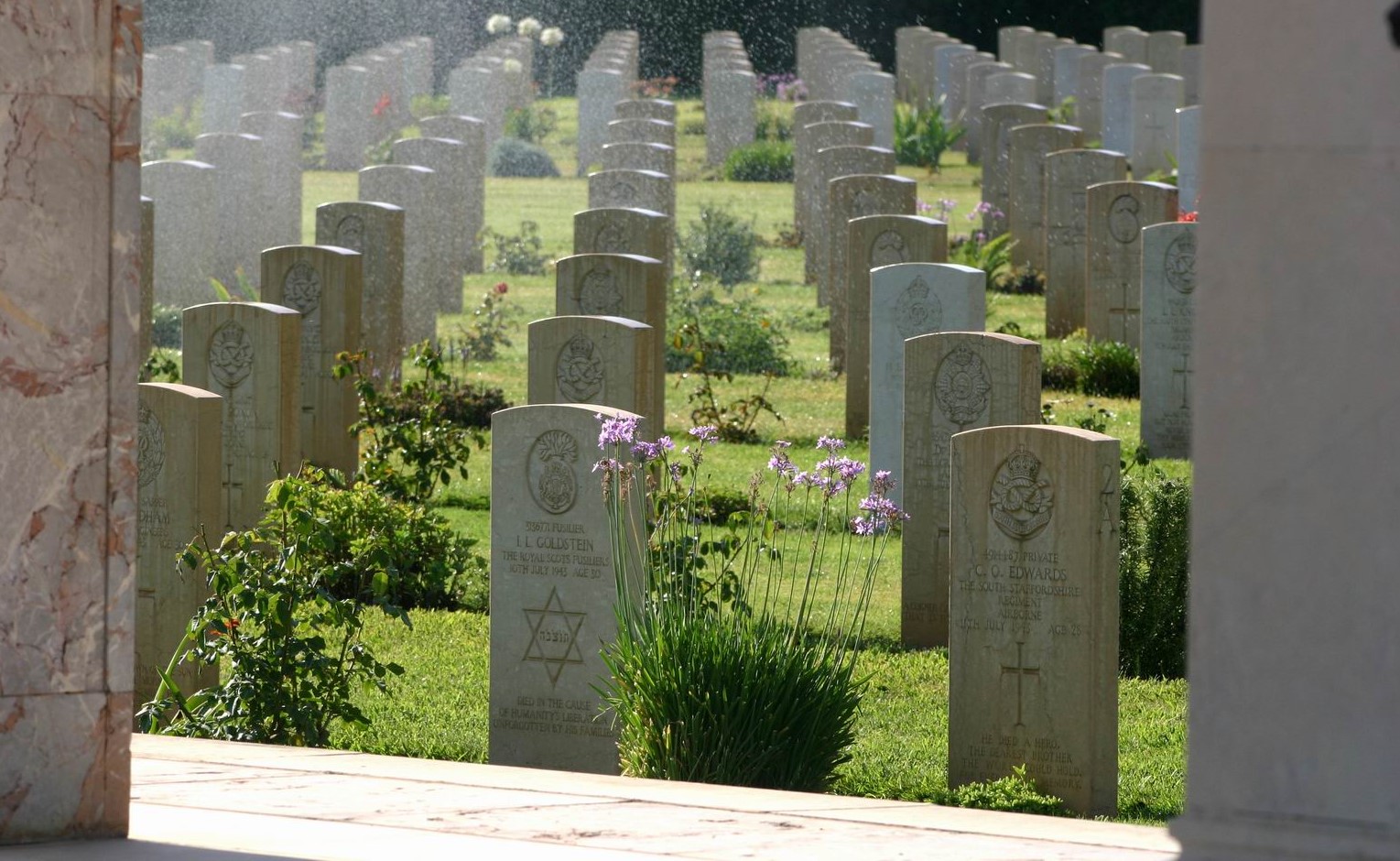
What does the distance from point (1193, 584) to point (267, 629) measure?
137 inches

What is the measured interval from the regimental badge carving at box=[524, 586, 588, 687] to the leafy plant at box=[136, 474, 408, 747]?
0.42 metres

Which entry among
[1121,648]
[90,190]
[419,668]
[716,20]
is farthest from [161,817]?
[716,20]

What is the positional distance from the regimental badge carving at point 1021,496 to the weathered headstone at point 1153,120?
16.3 meters

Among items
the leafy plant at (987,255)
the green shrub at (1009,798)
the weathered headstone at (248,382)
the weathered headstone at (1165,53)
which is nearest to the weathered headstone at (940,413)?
the green shrub at (1009,798)

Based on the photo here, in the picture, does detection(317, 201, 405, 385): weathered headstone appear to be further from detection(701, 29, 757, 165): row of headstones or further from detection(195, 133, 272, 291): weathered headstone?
detection(701, 29, 757, 165): row of headstones

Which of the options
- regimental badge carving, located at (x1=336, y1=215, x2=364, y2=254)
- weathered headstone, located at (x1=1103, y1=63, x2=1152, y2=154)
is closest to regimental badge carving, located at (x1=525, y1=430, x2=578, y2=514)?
regimental badge carving, located at (x1=336, y1=215, x2=364, y2=254)

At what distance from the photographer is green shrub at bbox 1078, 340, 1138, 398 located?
40.3 feet

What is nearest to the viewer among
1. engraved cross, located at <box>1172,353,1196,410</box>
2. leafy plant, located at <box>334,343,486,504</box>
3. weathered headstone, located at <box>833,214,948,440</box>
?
leafy plant, located at <box>334,343,486,504</box>

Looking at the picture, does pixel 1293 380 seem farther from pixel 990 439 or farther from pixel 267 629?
pixel 267 629

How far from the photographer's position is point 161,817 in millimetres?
4062

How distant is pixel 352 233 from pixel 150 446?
5.07 meters

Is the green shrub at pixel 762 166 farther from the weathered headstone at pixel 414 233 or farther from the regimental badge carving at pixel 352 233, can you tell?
the regimental badge carving at pixel 352 233

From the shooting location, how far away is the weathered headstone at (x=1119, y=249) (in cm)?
1235

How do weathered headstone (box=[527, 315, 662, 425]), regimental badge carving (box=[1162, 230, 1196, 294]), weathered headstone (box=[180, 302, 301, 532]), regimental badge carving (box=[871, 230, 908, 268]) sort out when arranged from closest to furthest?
weathered headstone (box=[527, 315, 662, 425]), weathered headstone (box=[180, 302, 301, 532]), regimental badge carving (box=[1162, 230, 1196, 294]), regimental badge carving (box=[871, 230, 908, 268])
